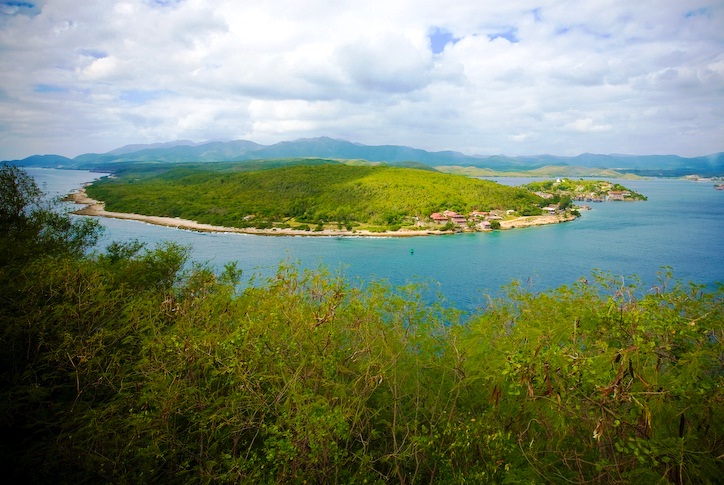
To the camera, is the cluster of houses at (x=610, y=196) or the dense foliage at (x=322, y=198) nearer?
the dense foliage at (x=322, y=198)

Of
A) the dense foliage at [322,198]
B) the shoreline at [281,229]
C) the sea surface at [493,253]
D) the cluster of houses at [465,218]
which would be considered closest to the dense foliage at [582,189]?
the dense foliage at [322,198]

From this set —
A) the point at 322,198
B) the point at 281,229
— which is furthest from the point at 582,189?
the point at 281,229

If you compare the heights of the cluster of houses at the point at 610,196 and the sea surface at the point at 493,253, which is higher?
the cluster of houses at the point at 610,196

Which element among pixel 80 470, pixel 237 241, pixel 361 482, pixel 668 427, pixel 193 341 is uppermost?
pixel 193 341

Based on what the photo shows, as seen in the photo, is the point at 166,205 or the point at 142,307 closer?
the point at 142,307

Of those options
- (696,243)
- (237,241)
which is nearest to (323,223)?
(237,241)

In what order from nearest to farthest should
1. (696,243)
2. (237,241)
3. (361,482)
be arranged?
1. (361,482)
2. (696,243)
3. (237,241)

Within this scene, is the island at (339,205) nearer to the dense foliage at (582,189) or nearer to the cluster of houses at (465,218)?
the cluster of houses at (465,218)

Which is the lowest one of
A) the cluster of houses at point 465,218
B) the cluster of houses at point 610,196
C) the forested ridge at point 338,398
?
the cluster of houses at point 465,218

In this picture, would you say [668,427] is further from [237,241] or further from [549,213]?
[549,213]
